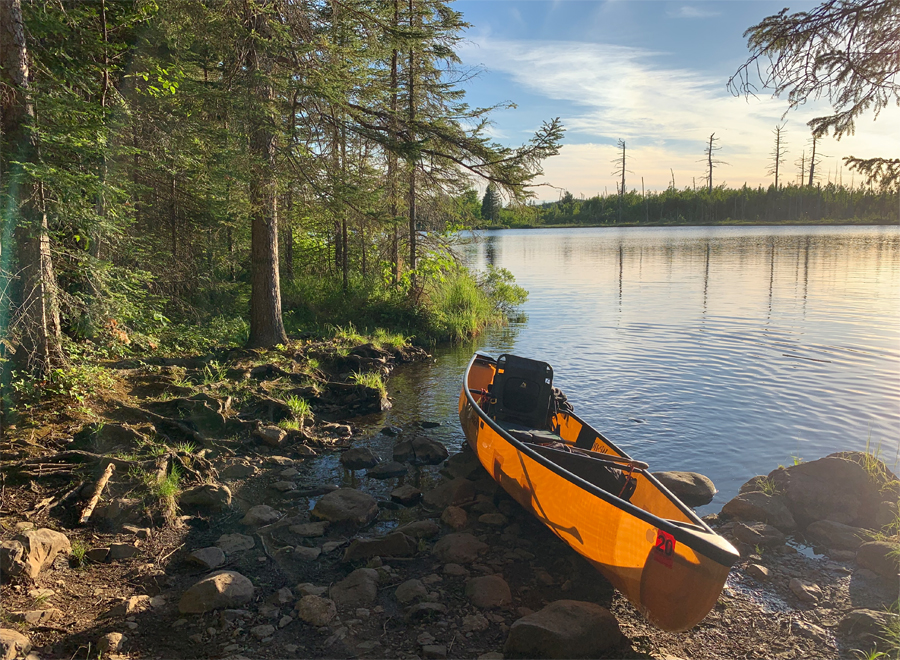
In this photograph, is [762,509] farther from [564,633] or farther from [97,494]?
[97,494]

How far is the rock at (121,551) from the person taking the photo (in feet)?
15.8

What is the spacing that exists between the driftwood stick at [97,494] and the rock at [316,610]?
7.60 feet

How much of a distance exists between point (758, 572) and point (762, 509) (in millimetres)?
1262

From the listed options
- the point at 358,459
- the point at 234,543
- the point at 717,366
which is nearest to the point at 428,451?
the point at 358,459

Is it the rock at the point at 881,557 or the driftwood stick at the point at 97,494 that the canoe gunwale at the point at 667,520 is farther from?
the driftwood stick at the point at 97,494

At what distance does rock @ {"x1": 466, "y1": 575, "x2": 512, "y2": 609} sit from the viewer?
4620mm

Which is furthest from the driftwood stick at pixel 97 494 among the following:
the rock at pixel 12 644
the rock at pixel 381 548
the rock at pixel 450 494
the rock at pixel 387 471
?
the rock at pixel 450 494

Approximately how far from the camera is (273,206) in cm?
983

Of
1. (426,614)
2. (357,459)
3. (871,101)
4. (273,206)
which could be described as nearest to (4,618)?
(426,614)

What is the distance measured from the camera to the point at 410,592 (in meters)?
4.67

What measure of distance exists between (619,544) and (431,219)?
14636mm

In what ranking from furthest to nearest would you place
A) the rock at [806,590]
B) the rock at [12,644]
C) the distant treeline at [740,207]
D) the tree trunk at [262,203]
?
the distant treeline at [740,207] → the tree trunk at [262,203] → the rock at [806,590] → the rock at [12,644]

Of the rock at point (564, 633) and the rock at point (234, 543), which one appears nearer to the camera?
the rock at point (564, 633)

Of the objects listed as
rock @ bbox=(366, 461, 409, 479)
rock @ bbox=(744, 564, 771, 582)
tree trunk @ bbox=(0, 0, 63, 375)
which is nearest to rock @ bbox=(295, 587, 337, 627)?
rock @ bbox=(366, 461, 409, 479)
